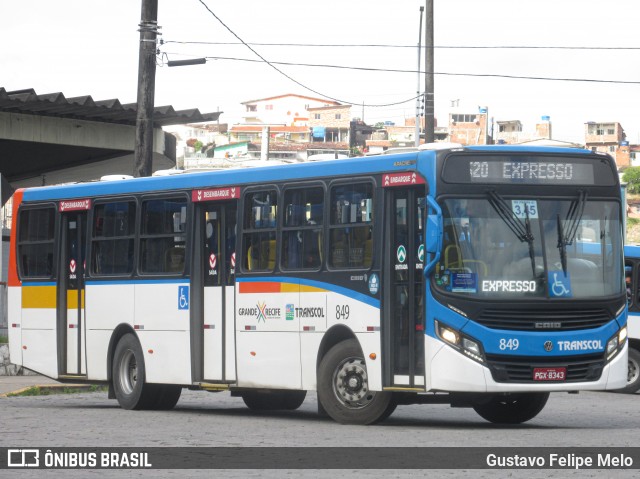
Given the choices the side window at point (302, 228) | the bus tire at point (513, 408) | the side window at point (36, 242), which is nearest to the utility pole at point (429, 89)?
the side window at point (36, 242)

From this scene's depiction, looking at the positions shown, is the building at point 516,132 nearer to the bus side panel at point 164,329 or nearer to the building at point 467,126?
the building at point 467,126

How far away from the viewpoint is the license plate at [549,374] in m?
14.2

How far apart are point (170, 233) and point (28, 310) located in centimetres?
360

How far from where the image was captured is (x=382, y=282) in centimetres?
1483

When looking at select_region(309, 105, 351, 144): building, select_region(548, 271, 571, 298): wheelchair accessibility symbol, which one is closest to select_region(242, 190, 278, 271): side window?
select_region(548, 271, 571, 298): wheelchair accessibility symbol

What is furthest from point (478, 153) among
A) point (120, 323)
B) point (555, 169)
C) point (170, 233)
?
point (120, 323)

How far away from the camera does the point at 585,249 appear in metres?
14.7

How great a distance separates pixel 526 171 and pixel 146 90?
34.6 feet

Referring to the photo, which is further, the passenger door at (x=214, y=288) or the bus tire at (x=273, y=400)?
the bus tire at (x=273, y=400)

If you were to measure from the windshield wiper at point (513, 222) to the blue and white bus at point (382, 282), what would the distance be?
1 cm

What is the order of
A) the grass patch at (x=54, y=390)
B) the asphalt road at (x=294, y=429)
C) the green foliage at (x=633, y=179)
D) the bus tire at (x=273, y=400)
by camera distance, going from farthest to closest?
1. the green foliage at (x=633, y=179)
2. the grass patch at (x=54, y=390)
3. the bus tire at (x=273, y=400)
4. the asphalt road at (x=294, y=429)

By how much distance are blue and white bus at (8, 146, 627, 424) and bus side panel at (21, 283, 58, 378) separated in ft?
5.26

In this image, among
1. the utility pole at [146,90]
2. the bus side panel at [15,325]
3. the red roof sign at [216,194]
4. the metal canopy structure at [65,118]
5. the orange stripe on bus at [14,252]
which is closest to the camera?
the red roof sign at [216,194]

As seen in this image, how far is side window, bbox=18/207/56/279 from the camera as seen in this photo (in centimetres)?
2041
